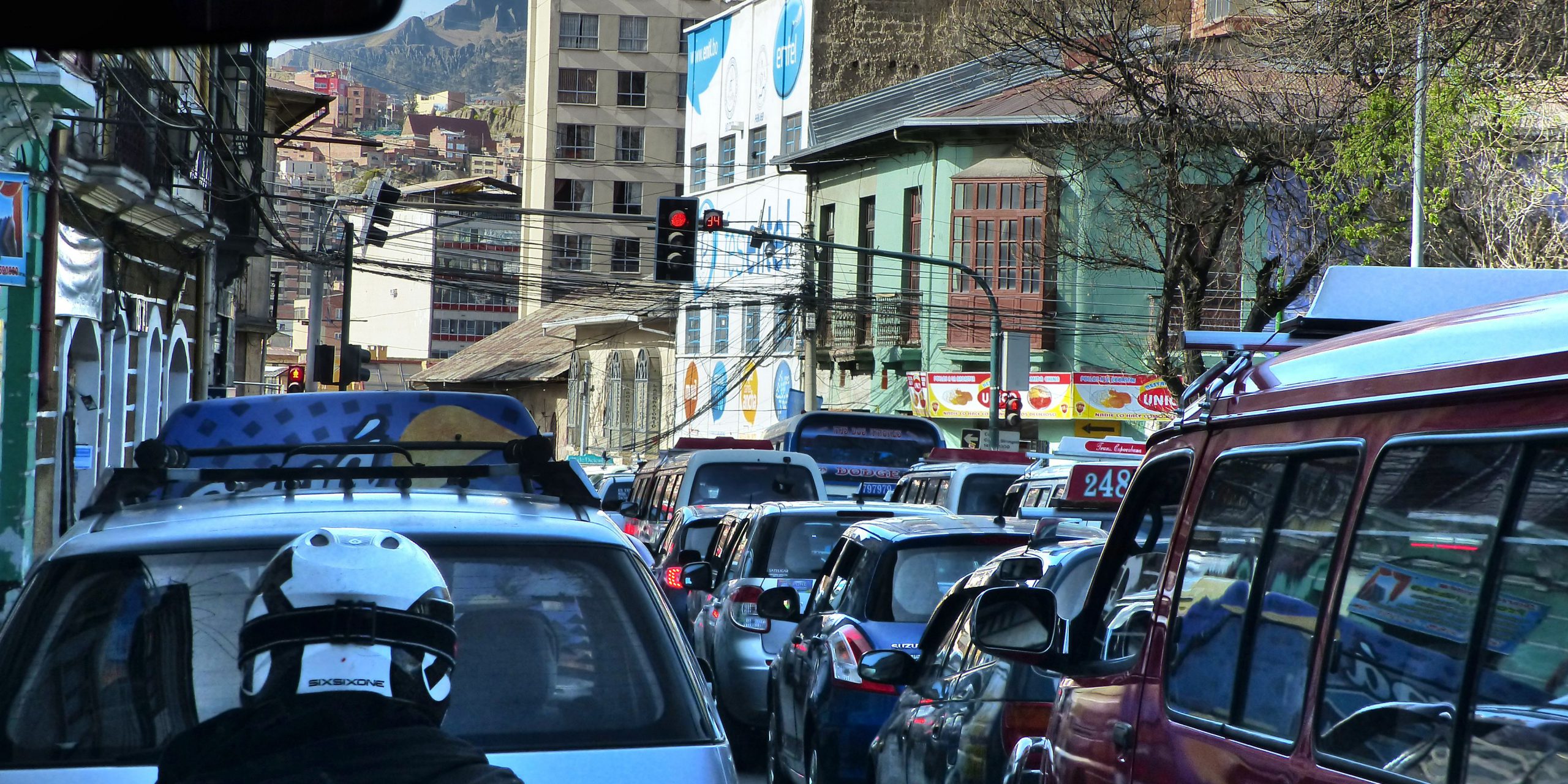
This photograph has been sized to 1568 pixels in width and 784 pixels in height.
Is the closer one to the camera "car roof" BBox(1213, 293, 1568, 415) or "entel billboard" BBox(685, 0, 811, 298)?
"car roof" BBox(1213, 293, 1568, 415)

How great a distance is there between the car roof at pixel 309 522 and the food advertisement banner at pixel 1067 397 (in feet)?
99.2

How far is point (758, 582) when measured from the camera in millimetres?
11469

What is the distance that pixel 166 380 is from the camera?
26375 mm

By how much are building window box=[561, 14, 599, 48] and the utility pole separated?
74.7 m

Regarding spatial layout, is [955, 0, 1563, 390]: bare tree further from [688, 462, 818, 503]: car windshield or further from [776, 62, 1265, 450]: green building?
[776, 62, 1265, 450]: green building

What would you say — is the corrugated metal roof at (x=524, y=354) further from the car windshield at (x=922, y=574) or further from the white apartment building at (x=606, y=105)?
the car windshield at (x=922, y=574)

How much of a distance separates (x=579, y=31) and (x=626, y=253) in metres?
11.5

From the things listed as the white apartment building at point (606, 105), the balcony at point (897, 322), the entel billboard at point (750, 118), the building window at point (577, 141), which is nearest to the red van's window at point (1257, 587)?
the balcony at point (897, 322)

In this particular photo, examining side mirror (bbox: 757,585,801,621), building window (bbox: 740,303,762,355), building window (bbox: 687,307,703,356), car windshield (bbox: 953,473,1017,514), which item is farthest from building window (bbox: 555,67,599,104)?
side mirror (bbox: 757,585,801,621)

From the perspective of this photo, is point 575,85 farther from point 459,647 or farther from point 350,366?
point 459,647

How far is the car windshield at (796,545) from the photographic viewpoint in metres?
11.8

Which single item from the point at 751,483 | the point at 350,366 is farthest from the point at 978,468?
the point at 350,366

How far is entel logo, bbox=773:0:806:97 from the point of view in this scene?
49688 mm

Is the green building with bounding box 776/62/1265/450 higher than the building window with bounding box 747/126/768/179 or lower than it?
lower
